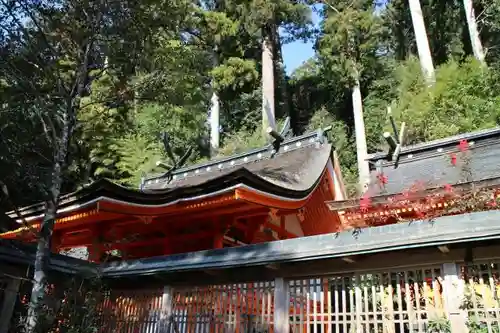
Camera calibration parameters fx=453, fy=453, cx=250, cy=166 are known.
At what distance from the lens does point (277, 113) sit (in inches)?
867

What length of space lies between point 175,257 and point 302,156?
3.96 m

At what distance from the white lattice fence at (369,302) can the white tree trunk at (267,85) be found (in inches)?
491

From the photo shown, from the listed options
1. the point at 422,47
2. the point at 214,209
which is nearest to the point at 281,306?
the point at 214,209

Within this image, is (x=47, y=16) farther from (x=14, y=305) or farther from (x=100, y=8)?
(x=14, y=305)

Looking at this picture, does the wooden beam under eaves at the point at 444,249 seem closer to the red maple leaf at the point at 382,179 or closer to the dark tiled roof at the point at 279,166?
the dark tiled roof at the point at 279,166

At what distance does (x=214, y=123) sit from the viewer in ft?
64.2

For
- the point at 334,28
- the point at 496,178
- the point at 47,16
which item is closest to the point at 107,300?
the point at 47,16

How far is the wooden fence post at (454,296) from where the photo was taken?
3.50 meters

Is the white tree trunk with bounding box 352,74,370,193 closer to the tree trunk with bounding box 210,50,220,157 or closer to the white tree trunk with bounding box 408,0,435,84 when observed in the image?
the white tree trunk with bounding box 408,0,435,84

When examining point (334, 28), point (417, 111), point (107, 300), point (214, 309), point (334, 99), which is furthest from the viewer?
point (334, 99)

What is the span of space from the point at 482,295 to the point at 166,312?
3.27 meters

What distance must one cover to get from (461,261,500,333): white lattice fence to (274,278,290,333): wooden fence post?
161 centimetres

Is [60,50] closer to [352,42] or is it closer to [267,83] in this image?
[267,83]

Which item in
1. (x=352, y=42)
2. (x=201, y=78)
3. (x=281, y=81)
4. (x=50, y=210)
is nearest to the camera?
(x=50, y=210)
